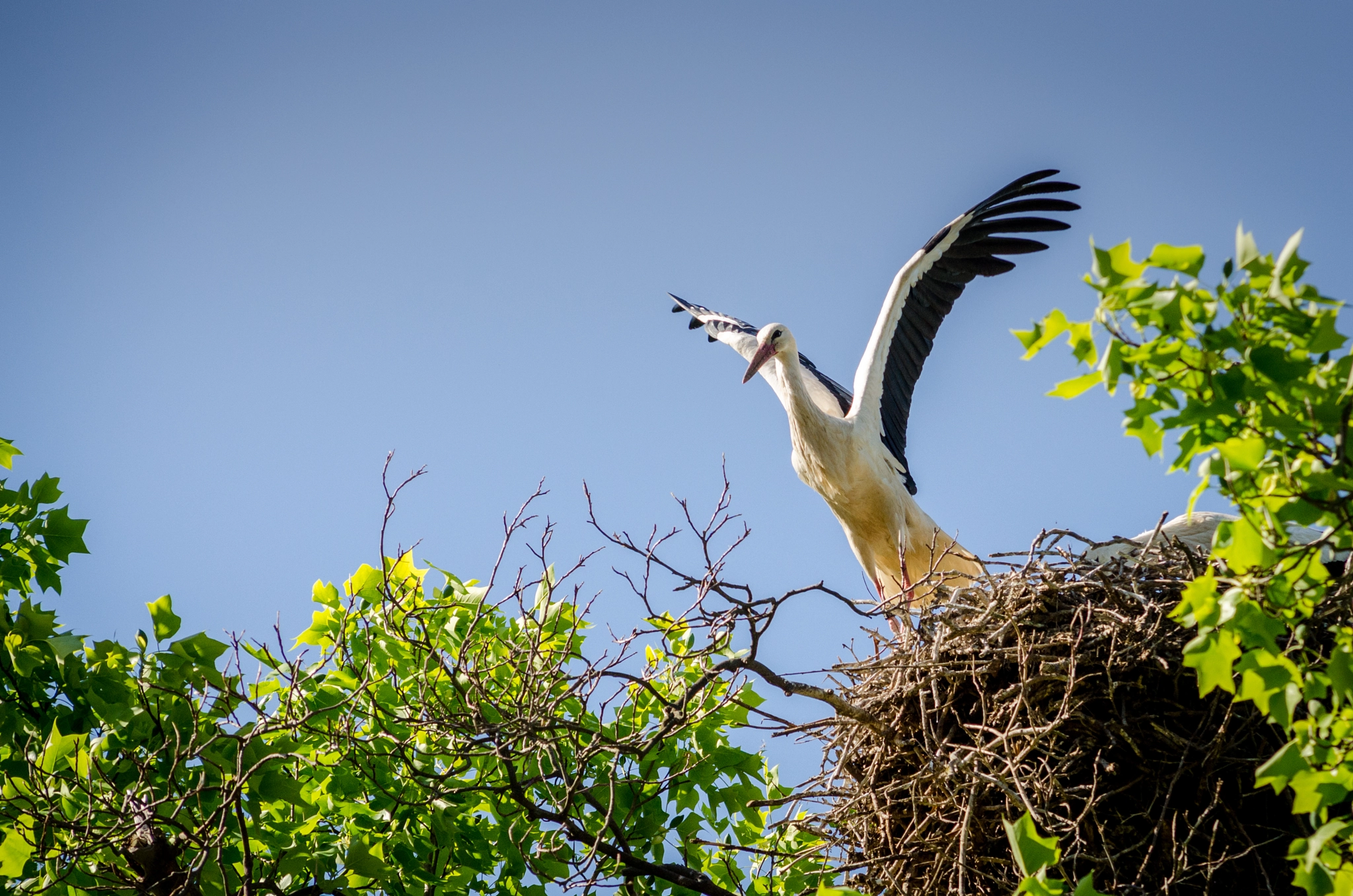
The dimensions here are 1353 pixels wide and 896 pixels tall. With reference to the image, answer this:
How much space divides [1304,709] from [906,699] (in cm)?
118

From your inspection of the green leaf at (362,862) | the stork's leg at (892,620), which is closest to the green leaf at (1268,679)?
the stork's leg at (892,620)

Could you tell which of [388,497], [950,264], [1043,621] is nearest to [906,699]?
[1043,621]

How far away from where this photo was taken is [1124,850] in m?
2.73

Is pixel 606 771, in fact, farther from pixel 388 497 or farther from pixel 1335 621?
pixel 1335 621

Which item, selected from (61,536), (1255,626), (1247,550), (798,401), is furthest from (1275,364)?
(798,401)

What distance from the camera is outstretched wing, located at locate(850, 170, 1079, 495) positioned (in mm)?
5547

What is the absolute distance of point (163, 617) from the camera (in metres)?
3.00

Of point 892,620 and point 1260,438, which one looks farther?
point 892,620

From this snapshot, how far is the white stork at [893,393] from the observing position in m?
5.31

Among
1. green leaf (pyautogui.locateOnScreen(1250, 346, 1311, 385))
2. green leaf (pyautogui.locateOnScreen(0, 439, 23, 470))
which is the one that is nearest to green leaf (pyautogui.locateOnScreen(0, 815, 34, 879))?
green leaf (pyautogui.locateOnScreen(0, 439, 23, 470))

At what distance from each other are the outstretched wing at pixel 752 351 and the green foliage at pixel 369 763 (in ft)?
8.43

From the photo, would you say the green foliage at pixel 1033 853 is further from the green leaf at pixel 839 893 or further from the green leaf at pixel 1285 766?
the green leaf at pixel 1285 766

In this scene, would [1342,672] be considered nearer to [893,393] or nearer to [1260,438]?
[1260,438]

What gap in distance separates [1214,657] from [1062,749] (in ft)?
4.88
